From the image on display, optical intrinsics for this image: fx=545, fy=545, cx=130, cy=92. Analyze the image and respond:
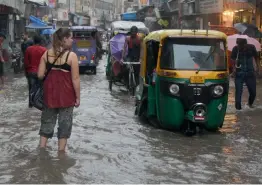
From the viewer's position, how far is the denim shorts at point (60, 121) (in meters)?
7.79

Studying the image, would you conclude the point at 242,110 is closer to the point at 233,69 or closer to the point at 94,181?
the point at 233,69

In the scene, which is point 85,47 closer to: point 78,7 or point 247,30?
point 247,30

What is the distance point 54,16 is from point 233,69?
52.3 m

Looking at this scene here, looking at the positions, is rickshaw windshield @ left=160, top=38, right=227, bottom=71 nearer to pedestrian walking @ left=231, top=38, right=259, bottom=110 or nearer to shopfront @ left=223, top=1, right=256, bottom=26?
pedestrian walking @ left=231, top=38, right=259, bottom=110

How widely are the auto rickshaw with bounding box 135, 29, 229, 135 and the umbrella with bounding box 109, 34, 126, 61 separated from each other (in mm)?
7627

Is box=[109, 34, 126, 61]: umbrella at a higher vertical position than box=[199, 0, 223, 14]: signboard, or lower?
lower

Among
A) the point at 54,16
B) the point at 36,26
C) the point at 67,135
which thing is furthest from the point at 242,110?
the point at 54,16

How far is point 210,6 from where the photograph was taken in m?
29.0

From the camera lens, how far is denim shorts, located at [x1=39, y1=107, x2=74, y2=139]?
7785 mm

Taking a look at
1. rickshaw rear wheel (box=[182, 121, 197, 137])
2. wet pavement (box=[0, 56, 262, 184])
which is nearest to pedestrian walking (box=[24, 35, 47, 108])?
wet pavement (box=[0, 56, 262, 184])

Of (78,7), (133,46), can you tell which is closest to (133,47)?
(133,46)

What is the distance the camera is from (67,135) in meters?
7.89

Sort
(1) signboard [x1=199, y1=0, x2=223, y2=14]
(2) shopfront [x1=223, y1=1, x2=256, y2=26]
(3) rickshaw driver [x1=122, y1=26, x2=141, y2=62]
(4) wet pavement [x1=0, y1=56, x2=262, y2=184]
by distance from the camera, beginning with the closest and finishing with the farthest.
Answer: (4) wet pavement [x1=0, y1=56, x2=262, y2=184], (3) rickshaw driver [x1=122, y1=26, x2=141, y2=62], (2) shopfront [x1=223, y1=1, x2=256, y2=26], (1) signboard [x1=199, y1=0, x2=223, y2=14]

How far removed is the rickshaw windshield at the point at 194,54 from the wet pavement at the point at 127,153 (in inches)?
49.1
